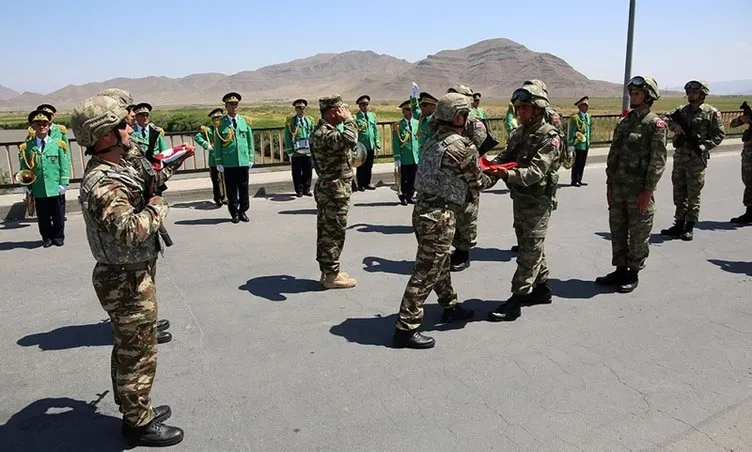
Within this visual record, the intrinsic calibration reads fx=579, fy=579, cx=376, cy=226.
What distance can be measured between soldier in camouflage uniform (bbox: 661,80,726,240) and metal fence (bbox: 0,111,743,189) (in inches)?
203

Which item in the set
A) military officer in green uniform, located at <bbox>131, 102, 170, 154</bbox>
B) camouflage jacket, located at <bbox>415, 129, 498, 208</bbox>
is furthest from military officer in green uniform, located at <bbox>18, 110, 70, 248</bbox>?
camouflage jacket, located at <bbox>415, 129, 498, 208</bbox>

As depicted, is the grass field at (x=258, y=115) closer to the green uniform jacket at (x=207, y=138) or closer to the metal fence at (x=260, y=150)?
the metal fence at (x=260, y=150)

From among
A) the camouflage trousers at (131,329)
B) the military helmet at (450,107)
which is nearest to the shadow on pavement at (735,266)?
the military helmet at (450,107)

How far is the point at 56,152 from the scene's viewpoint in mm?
7777

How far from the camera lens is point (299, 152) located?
36.9 feet

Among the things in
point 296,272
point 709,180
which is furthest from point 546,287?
point 709,180

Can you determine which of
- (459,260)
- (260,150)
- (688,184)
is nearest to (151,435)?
(459,260)

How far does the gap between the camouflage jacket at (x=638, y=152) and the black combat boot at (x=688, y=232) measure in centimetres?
271

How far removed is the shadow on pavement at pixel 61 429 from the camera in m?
3.35

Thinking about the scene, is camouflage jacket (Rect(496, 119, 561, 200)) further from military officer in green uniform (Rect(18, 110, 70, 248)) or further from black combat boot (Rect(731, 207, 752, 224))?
military officer in green uniform (Rect(18, 110, 70, 248))

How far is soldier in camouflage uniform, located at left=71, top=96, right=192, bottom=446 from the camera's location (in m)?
2.93

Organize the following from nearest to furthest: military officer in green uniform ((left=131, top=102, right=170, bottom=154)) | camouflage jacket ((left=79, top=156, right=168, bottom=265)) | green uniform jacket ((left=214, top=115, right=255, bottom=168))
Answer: camouflage jacket ((left=79, top=156, right=168, bottom=265))
military officer in green uniform ((left=131, top=102, right=170, bottom=154))
green uniform jacket ((left=214, top=115, right=255, bottom=168))

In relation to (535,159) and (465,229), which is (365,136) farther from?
(535,159)

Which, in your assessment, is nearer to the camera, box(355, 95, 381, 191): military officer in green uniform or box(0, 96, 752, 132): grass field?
box(355, 95, 381, 191): military officer in green uniform
